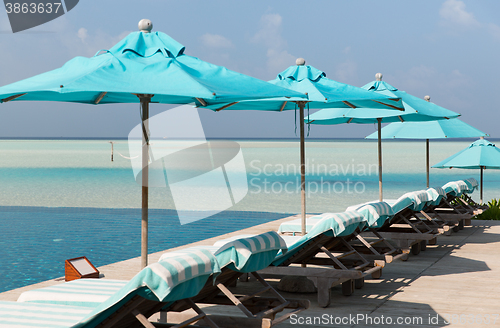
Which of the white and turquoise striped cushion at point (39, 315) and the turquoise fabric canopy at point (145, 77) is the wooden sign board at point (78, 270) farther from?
the white and turquoise striped cushion at point (39, 315)

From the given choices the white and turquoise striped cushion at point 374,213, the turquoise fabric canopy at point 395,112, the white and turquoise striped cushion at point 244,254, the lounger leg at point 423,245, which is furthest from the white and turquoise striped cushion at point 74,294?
the lounger leg at point 423,245

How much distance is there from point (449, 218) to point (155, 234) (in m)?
4.83

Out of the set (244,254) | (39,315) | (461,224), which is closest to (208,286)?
(244,254)

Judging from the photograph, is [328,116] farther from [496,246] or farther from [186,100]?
[186,100]

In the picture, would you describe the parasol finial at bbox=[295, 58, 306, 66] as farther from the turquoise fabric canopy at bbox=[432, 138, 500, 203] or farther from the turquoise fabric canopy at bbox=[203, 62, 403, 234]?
the turquoise fabric canopy at bbox=[432, 138, 500, 203]

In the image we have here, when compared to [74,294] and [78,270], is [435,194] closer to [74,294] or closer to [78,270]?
[78,270]

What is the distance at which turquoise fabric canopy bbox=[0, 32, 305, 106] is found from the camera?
10.6 feet

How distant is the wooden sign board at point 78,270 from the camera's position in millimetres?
5109

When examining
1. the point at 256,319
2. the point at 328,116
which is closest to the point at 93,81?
the point at 256,319

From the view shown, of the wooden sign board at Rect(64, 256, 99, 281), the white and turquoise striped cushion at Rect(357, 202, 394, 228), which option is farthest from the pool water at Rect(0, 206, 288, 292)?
the white and turquoise striped cushion at Rect(357, 202, 394, 228)

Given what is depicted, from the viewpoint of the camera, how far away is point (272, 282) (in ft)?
17.7

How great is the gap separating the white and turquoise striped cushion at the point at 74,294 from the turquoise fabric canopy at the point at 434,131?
6.48 metres

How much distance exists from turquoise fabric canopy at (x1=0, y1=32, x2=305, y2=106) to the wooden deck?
1760mm

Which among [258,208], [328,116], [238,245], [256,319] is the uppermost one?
[328,116]
